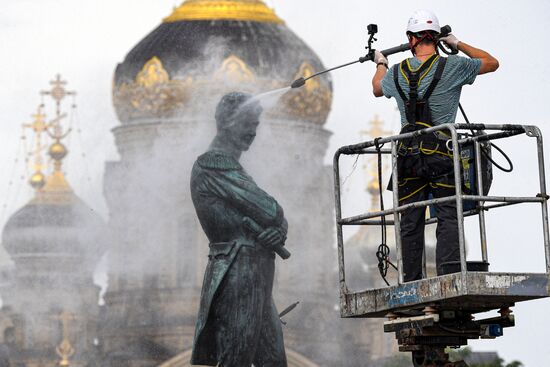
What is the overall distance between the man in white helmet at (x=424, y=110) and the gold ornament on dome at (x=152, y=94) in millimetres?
60065

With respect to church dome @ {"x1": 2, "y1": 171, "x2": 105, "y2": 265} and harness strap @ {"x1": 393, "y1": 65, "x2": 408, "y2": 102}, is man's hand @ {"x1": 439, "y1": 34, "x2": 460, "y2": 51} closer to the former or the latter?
harness strap @ {"x1": 393, "y1": 65, "x2": 408, "y2": 102}

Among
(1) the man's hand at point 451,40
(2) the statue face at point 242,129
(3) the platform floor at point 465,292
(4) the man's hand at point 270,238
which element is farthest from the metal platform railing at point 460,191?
(2) the statue face at point 242,129

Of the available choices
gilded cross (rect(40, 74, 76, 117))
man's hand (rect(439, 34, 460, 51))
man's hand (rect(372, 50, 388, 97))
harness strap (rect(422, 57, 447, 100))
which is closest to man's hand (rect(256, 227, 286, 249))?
man's hand (rect(372, 50, 388, 97))

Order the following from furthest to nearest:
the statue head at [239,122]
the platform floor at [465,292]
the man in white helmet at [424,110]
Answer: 1. the statue head at [239,122]
2. the man in white helmet at [424,110]
3. the platform floor at [465,292]

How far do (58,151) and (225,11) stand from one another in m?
6.35

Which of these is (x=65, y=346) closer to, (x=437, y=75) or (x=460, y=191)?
(x=437, y=75)

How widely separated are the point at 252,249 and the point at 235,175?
0.54 metres

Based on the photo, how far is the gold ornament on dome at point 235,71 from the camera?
73188 mm

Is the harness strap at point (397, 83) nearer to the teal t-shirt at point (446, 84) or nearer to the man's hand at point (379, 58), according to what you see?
the teal t-shirt at point (446, 84)

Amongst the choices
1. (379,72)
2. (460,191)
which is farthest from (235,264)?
(460,191)

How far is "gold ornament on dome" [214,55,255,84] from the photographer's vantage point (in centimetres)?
7319

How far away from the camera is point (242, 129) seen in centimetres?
1867

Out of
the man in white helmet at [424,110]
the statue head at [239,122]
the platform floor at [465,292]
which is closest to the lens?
the platform floor at [465,292]

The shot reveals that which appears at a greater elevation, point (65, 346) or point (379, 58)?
point (65, 346)
